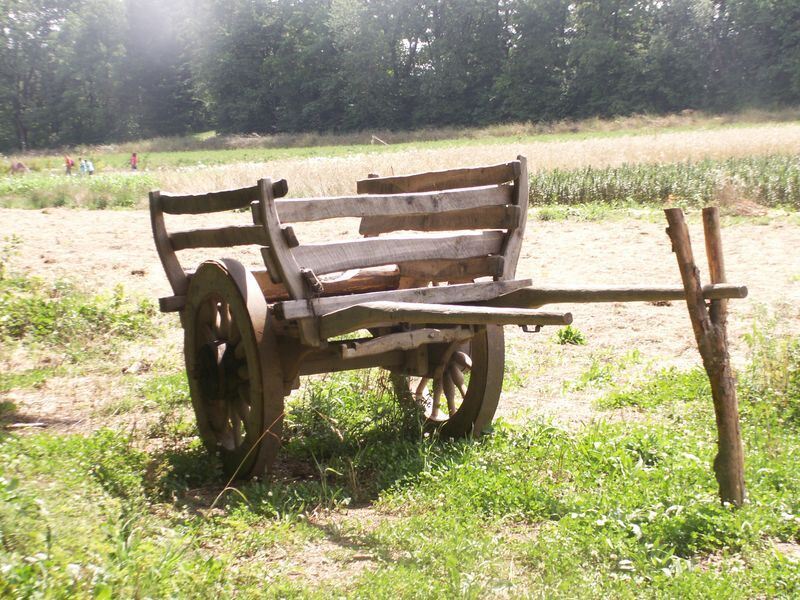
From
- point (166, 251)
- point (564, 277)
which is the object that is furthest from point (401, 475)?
point (564, 277)

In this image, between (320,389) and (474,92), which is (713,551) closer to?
(320,389)

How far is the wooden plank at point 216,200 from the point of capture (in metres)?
4.08

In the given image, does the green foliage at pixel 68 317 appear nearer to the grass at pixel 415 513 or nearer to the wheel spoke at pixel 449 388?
the grass at pixel 415 513

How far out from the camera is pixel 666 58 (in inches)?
2319

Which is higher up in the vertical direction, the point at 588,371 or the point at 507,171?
the point at 507,171

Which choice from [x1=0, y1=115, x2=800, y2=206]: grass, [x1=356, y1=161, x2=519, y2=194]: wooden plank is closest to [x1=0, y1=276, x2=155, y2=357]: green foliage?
[x1=356, y1=161, x2=519, y2=194]: wooden plank

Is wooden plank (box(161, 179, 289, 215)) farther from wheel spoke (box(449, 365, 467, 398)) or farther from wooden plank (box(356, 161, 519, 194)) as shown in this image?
wheel spoke (box(449, 365, 467, 398))

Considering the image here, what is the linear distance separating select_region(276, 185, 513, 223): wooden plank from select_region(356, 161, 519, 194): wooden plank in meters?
0.11

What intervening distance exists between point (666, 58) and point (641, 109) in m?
5.21

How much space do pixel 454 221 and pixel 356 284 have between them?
2.36 feet

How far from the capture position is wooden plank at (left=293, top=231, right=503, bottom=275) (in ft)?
14.0

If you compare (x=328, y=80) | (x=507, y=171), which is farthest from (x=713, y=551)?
(x=328, y=80)

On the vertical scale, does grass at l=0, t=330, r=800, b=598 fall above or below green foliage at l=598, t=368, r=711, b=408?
above

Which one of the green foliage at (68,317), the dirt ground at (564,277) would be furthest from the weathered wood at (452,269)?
the green foliage at (68,317)
